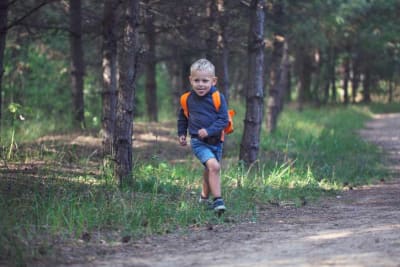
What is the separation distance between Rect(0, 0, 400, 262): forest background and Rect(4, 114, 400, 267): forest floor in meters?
0.38

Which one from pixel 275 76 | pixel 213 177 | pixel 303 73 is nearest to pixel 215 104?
pixel 213 177

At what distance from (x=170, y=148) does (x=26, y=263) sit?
8.80m

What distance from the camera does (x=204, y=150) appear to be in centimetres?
830

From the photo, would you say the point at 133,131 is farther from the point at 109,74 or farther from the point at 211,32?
the point at 211,32

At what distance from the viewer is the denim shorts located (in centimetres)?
823

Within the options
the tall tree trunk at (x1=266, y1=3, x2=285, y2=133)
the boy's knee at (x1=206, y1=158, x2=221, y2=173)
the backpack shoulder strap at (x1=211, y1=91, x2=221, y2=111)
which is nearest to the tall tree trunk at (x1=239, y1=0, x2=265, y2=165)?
the backpack shoulder strap at (x1=211, y1=91, x2=221, y2=111)

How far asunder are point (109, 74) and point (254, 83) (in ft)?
8.98

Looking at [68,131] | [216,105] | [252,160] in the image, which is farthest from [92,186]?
[68,131]

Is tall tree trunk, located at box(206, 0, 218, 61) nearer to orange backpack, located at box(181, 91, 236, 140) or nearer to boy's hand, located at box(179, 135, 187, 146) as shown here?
orange backpack, located at box(181, 91, 236, 140)

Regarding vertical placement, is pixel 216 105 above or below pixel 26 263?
above

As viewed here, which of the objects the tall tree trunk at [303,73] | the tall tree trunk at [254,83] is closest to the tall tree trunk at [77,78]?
the tall tree trunk at [254,83]

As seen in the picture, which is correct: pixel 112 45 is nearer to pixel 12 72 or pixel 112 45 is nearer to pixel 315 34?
pixel 12 72

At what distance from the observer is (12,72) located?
2127cm

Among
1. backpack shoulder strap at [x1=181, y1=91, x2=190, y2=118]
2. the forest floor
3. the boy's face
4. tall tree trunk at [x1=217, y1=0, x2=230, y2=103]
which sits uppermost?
tall tree trunk at [x1=217, y1=0, x2=230, y2=103]
